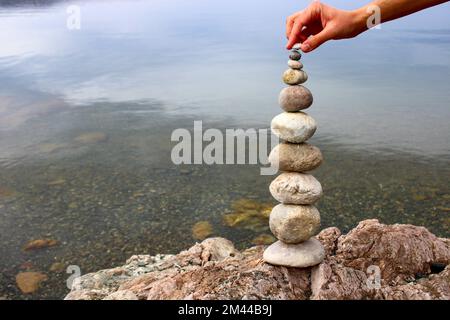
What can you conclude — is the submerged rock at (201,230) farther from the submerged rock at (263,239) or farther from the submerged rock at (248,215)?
the submerged rock at (263,239)

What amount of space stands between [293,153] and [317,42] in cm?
177

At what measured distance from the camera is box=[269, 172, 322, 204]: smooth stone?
21.2 feet

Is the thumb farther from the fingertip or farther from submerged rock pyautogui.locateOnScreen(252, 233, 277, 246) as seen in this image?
submerged rock pyautogui.locateOnScreen(252, 233, 277, 246)

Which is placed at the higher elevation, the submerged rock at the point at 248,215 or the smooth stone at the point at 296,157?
the smooth stone at the point at 296,157

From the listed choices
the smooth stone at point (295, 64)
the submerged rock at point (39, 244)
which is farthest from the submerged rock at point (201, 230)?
the smooth stone at point (295, 64)

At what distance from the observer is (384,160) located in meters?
17.2

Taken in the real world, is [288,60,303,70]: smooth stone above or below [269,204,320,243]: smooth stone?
above

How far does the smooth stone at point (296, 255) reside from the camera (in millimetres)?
6477

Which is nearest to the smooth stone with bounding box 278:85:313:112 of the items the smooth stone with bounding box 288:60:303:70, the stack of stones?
the stack of stones

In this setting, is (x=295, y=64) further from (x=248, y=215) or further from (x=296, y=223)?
(x=248, y=215)

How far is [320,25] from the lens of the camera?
549 cm

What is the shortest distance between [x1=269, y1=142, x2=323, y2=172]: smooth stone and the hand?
4.77 ft

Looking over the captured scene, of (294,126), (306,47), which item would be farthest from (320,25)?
(294,126)
